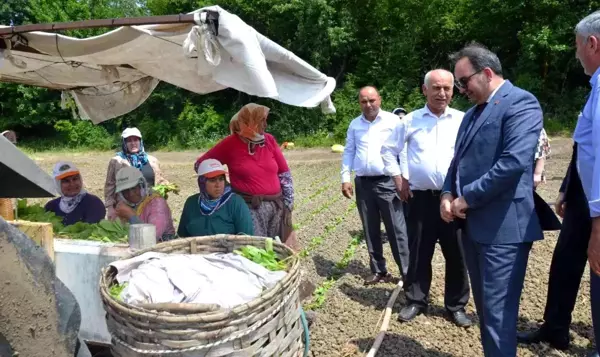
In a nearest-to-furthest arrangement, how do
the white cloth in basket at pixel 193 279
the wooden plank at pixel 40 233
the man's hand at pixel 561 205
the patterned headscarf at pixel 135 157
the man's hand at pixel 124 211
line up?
the white cloth in basket at pixel 193 279, the wooden plank at pixel 40 233, the man's hand at pixel 561 205, the man's hand at pixel 124 211, the patterned headscarf at pixel 135 157

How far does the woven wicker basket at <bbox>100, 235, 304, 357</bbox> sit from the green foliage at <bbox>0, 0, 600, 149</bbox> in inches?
674

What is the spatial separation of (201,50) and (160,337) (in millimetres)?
1726

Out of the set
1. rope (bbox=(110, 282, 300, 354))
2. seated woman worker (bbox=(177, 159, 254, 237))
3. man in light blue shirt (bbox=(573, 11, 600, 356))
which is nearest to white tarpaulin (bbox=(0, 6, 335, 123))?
seated woman worker (bbox=(177, 159, 254, 237))

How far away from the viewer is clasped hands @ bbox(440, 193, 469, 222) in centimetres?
296

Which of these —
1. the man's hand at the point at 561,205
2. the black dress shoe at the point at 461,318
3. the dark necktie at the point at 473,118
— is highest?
the dark necktie at the point at 473,118

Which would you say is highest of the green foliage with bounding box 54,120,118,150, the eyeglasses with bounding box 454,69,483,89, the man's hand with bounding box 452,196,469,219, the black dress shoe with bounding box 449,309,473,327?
the eyeglasses with bounding box 454,69,483,89

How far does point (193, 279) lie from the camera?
2.14 m

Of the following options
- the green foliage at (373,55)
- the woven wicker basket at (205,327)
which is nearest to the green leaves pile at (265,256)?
the woven wicker basket at (205,327)

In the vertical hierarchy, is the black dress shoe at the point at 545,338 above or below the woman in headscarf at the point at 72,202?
below

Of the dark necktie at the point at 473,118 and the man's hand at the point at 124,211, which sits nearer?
the dark necktie at the point at 473,118

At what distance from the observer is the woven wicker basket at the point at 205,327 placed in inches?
71.9

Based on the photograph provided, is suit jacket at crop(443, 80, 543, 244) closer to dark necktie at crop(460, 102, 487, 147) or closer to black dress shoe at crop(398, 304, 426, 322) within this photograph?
dark necktie at crop(460, 102, 487, 147)

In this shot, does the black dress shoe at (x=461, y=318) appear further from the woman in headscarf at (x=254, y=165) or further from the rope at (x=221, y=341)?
the rope at (x=221, y=341)

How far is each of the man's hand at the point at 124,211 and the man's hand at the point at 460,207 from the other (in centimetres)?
260
